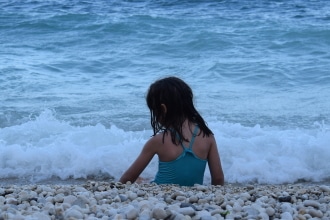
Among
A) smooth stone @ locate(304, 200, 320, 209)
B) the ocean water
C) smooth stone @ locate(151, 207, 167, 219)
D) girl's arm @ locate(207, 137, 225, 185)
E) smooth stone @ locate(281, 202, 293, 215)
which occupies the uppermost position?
smooth stone @ locate(151, 207, 167, 219)

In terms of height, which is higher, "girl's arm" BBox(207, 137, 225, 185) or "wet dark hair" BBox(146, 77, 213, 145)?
"wet dark hair" BBox(146, 77, 213, 145)

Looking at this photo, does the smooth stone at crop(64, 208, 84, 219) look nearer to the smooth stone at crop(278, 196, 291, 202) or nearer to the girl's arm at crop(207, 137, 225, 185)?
the smooth stone at crop(278, 196, 291, 202)

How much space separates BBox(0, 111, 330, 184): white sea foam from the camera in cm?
675

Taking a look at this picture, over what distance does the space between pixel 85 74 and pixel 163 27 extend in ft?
14.4

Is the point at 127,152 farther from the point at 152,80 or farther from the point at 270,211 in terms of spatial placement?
the point at 152,80

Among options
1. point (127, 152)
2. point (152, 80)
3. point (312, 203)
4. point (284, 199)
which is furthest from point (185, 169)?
point (152, 80)

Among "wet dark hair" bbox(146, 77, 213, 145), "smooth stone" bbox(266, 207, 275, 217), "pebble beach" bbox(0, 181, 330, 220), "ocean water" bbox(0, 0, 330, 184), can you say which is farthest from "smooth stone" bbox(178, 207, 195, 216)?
"ocean water" bbox(0, 0, 330, 184)

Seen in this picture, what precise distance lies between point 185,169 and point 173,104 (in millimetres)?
472

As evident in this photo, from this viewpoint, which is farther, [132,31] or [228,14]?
[228,14]

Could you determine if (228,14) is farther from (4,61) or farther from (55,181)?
(55,181)

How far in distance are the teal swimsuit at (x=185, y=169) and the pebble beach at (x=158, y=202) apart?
145mm

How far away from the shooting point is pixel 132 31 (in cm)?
1523

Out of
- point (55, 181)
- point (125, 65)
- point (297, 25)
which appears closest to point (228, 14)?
point (297, 25)

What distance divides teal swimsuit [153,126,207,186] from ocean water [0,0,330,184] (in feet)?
5.94
